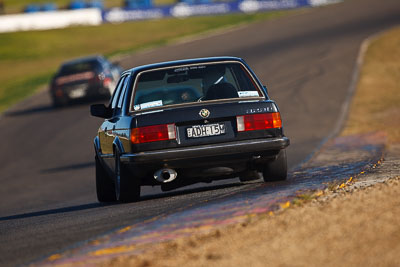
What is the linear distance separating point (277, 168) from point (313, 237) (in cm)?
339

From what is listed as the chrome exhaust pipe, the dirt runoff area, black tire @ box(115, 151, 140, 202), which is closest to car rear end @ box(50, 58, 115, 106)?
black tire @ box(115, 151, 140, 202)

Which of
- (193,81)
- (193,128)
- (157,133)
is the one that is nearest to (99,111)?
(193,81)

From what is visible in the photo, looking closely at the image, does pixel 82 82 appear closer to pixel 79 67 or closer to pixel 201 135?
pixel 79 67

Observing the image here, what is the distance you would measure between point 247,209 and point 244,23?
40.0 metres

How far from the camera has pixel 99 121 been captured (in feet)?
73.0

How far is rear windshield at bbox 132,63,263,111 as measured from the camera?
9172 mm

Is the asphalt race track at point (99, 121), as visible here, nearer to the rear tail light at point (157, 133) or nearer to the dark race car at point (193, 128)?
the dark race car at point (193, 128)

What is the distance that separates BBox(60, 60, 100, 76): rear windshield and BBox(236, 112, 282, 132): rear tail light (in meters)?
17.5

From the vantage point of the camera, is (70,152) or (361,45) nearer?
(70,152)

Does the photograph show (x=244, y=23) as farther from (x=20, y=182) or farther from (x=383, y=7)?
(x=20, y=182)

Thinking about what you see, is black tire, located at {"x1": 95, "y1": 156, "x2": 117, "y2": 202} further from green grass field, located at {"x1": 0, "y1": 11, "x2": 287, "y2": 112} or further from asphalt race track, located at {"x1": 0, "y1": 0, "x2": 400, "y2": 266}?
green grass field, located at {"x1": 0, "y1": 11, "x2": 287, "y2": 112}

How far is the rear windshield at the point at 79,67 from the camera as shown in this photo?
1024 inches

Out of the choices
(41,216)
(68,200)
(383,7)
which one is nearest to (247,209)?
(41,216)

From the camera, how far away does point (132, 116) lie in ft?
28.8
